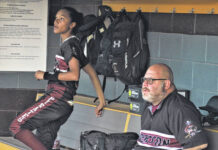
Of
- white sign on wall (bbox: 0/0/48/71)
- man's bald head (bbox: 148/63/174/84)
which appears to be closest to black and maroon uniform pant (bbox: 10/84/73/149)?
man's bald head (bbox: 148/63/174/84)

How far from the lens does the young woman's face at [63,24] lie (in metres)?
5.37

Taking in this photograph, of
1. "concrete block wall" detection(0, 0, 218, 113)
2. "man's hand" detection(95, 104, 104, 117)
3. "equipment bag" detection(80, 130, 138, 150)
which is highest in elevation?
"concrete block wall" detection(0, 0, 218, 113)

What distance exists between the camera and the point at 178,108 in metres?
4.05

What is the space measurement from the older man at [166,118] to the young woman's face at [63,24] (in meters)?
1.41

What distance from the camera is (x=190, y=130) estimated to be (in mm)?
3930

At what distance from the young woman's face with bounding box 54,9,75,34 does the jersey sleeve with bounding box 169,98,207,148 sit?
1725mm

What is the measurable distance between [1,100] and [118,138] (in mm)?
3200

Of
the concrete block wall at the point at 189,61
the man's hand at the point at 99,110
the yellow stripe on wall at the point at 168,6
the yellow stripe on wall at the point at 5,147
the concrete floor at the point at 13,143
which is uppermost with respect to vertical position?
the yellow stripe on wall at the point at 168,6

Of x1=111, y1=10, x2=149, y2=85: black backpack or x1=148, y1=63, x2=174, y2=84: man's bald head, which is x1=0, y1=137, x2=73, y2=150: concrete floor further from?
x1=148, y1=63, x2=174, y2=84: man's bald head

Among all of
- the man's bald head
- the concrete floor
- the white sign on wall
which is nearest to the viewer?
the man's bald head

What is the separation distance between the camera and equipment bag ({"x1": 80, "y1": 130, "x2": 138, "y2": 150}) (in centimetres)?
470

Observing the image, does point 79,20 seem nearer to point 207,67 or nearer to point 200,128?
point 207,67

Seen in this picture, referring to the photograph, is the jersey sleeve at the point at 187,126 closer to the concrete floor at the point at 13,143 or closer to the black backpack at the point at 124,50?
the black backpack at the point at 124,50

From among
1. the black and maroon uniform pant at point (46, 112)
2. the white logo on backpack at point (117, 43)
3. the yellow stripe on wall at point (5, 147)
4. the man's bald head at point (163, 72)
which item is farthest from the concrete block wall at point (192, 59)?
the yellow stripe on wall at point (5, 147)
